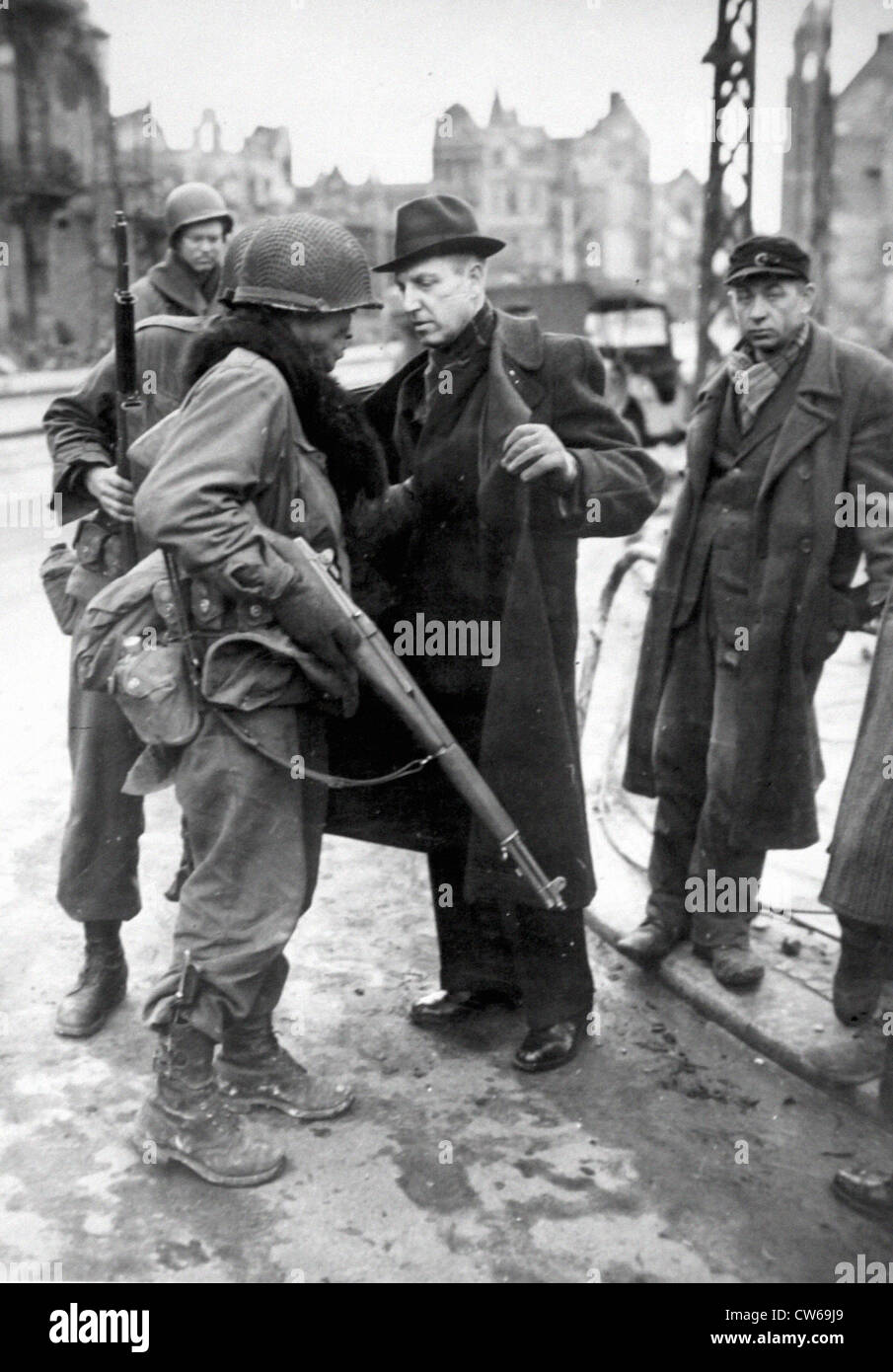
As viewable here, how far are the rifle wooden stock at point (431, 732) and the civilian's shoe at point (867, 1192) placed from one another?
0.91 metres

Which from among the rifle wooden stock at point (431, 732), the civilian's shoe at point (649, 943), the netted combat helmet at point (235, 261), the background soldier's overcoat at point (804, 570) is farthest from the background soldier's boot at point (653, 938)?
the netted combat helmet at point (235, 261)

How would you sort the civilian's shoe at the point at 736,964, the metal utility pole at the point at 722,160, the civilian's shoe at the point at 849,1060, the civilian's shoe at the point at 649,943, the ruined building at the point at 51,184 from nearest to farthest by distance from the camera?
the civilian's shoe at the point at 849,1060 → the civilian's shoe at the point at 736,964 → the civilian's shoe at the point at 649,943 → the metal utility pole at the point at 722,160 → the ruined building at the point at 51,184

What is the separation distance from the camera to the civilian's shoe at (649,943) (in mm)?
4250

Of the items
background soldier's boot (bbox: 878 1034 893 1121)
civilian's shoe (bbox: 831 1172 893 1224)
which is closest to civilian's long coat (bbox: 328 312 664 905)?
background soldier's boot (bbox: 878 1034 893 1121)

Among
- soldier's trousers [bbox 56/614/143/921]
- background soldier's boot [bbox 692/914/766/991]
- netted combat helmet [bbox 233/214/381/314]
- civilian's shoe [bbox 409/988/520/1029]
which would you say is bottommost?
civilian's shoe [bbox 409/988/520/1029]

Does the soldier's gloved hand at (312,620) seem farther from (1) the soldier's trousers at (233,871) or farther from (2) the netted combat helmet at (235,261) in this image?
Result: (2) the netted combat helmet at (235,261)

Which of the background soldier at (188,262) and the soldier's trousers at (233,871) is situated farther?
the background soldier at (188,262)

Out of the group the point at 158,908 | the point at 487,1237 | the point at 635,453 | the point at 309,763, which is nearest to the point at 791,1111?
the point at 487,1237

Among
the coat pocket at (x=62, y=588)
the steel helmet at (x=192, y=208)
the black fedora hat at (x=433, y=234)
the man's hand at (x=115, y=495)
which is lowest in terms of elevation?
the coat pocket at (x=62, y=588)

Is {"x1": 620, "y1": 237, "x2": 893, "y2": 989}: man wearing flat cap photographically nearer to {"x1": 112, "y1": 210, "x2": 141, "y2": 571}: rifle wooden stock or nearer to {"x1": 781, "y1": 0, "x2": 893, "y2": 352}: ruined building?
{"x1": 112, "y1": 210, "x2": 141, "y2": 571}: rifle wooden stock

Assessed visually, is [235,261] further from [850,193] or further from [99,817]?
[850,193]

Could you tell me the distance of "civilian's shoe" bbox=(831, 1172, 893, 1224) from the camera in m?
2.98

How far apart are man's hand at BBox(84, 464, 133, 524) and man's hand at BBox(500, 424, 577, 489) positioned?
1.10 meters

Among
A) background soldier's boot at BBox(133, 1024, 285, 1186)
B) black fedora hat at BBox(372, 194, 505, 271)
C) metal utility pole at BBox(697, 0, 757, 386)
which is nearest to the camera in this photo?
background soldier's boot at BBox(133, 1024, 285, 1186)
